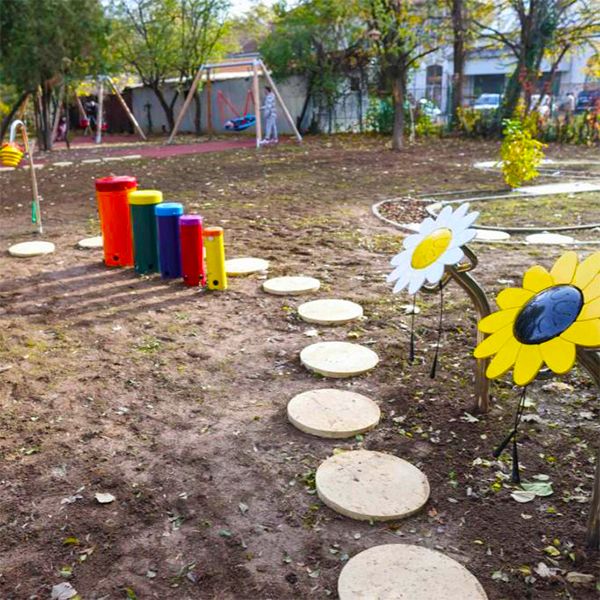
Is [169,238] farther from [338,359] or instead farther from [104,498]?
[104,498]

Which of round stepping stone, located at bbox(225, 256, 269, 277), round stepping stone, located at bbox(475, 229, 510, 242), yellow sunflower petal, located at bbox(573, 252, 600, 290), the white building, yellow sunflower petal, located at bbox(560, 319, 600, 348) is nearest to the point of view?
yellow sunflower petal, located at bbox(560, 319, 600, 348)

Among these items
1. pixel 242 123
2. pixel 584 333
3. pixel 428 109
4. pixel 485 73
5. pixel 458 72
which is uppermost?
pixel 485 73

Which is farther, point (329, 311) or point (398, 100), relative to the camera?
point (398, 100)

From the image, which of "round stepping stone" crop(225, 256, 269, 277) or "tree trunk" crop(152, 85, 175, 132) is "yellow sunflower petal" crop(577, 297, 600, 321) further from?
"tree trunk" crop(152, 85, 175, 132)

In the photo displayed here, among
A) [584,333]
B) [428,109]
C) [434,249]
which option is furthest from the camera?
[428,109]

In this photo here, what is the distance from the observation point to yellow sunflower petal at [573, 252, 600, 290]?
198cm

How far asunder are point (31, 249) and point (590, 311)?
6.01 meters

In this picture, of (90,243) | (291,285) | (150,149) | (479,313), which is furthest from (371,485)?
(150,149)

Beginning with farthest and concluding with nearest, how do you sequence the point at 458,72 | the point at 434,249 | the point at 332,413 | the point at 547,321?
the point at 458,72
the point at 332,413
the point at 434,249
the point at 547,321

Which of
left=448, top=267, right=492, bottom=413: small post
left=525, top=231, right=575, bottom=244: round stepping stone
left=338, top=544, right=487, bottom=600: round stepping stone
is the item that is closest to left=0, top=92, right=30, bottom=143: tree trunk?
left=525, top=231, right=575, bottom=244: round stepping stone

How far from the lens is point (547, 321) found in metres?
2.03

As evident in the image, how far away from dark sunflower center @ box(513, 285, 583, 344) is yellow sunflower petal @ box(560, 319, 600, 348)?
0.9 inches

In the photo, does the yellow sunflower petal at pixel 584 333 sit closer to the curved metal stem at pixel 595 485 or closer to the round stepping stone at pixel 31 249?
the curved metal stem at pixel 595 485

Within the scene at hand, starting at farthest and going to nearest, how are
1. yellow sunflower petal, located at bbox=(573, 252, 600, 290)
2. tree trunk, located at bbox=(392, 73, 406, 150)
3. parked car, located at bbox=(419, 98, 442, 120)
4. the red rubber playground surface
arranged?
parked car, located at bbox=(419, 98, 442, 120)
the red rubber playground surface
tree trunk, located at bbox=(392, 73, 406, 150)
yellow sunflower petal, located at bbox=(573, 252, 600, 290)
